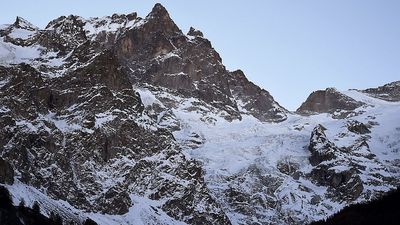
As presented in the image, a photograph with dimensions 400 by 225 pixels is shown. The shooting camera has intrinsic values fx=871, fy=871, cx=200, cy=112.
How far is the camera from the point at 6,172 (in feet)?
463

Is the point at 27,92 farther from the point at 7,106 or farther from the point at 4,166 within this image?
the point at 4,166

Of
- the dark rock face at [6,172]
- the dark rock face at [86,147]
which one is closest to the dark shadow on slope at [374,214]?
the dark rock face at [6,172]

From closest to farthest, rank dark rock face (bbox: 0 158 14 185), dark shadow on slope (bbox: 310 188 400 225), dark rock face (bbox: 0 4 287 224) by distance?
1. dark shadow on slope (bbox: 310 188 400 225)
2. dark rock face (bbox: 0 158 14 185)
3. dark rock face (bbox: 0 4 287 224)

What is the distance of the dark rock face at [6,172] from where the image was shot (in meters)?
140

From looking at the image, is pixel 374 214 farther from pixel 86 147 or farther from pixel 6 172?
pixel 86 147

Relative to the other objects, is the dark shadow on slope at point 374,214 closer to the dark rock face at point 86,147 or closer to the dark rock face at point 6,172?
the dark rock face at point 6,172

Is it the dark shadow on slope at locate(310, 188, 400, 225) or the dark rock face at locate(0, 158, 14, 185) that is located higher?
the dark rock face at locate(0, 158, 14, 185)

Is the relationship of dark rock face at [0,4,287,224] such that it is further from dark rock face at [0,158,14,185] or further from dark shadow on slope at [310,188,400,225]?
dark shadow on slope at [310,188,400,225]

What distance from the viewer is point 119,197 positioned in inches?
6639

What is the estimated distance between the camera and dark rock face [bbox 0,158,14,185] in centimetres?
13950

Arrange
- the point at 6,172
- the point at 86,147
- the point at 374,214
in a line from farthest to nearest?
the point at 86,147 → the point at 6,172 → the point at 374,214

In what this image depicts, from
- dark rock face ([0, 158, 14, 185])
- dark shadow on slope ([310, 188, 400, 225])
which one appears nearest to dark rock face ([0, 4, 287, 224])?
dark rock face ([0, 158, 14, 185])

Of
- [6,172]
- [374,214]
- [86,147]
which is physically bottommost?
[374,214]

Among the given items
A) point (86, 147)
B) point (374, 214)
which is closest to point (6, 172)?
point (86, 147)
